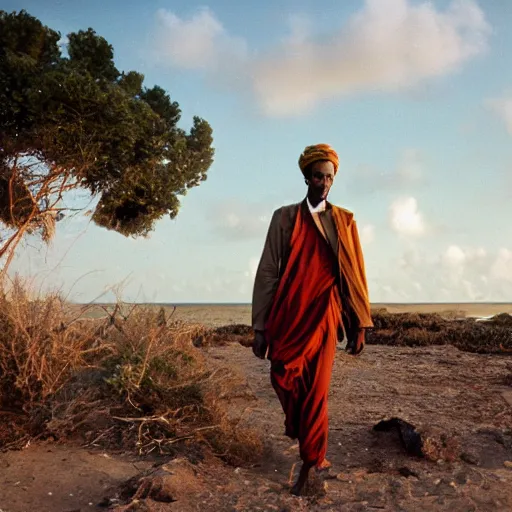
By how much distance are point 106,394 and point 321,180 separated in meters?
3.17

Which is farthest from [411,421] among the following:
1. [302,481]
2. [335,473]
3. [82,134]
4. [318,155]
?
[82,134]

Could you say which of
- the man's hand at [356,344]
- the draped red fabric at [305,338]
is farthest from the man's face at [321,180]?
the man's hand at [356,344]

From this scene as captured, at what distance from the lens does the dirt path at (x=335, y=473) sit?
14.8ft

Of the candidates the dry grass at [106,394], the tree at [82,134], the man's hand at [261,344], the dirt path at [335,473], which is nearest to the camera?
the dirt path at [335,473]

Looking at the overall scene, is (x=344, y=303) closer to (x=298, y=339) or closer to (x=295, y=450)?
(x=298, y=339)

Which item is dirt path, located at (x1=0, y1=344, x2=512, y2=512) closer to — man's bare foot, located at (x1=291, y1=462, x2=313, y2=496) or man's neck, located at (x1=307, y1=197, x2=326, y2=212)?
man's bare foot, located at (x1=291, y1=462, x2=313, y2=496)

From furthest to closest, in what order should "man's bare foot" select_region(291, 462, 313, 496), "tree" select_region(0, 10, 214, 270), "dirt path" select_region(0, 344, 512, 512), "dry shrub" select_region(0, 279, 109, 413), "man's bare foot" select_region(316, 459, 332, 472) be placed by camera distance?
"tree" select_region(0, 10, 214, 270) < "dry shrub" select_region(0, 279, 109, 413) < "man's bare foot" select_region(316, 459, 332, 472) < "man's bare foot" select_region(291, 462, 313, 496) < "dirt path" select_region(0, 344, 512, 512)

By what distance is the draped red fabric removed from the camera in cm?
461

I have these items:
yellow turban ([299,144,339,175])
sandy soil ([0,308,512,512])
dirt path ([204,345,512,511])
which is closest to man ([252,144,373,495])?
yellow turban ([299,144,339,175])

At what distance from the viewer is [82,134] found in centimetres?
1271

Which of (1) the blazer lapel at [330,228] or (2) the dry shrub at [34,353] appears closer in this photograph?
(1) the blazer lapel at [330,228]

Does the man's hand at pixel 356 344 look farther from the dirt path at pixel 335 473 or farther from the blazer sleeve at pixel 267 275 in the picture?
the dirt path at pixel 335 473

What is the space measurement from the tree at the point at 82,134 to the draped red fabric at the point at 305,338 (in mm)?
8801

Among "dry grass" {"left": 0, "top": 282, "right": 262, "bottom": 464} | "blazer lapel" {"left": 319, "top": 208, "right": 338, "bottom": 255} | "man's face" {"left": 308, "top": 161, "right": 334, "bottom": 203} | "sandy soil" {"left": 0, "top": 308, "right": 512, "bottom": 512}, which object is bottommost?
"sandy soil" {"left": 0, "top": 308, "right": 512, "bottom": 512}
